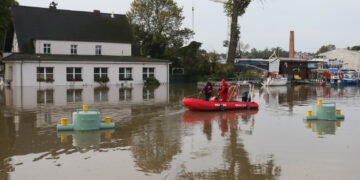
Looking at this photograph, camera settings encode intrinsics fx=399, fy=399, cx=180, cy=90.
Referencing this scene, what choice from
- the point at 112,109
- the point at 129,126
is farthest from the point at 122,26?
the point at 129,126

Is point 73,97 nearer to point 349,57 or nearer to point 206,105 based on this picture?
point 206,105

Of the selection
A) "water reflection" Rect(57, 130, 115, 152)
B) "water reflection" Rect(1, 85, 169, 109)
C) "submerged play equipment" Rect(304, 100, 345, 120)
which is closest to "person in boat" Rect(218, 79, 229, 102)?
"submerged play equipment" Rect(304, 100, 345, 120)

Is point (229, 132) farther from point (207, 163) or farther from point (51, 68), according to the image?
point (51, 68)

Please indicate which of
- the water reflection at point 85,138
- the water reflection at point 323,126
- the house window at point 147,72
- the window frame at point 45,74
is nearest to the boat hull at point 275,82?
the house window at point 147,72

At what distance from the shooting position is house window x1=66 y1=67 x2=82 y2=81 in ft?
124

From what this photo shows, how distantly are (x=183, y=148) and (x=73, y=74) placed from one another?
1159 inches

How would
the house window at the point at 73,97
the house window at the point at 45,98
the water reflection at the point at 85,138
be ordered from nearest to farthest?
the water reflection at the point at 85,138
the house window at the point at 45,98
the house window at the point at 73,97

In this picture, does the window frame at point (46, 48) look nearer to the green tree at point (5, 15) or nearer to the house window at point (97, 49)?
the house window at point (97, 49)

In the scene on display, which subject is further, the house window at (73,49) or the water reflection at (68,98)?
→ the house window at (73,49)

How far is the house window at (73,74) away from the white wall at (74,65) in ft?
1.22

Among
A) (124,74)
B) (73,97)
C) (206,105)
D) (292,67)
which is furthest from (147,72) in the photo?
(206,105)

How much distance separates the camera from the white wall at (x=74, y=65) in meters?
35.2

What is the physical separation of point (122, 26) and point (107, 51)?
4898 mm

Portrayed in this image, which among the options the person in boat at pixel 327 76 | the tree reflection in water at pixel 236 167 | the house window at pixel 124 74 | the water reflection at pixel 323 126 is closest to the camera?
the tree reflection in water at pixel 236 167
